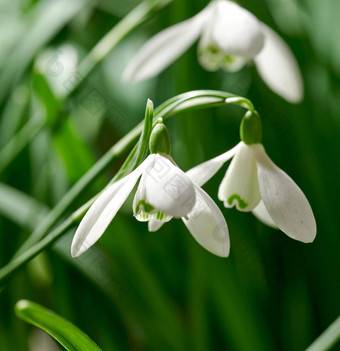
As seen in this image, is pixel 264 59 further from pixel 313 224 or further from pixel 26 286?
pixel 26 286

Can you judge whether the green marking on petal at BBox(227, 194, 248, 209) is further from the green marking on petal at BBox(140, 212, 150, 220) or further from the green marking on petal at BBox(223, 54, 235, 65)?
the green marking on petal at BBox(223, 54, 235, 65)

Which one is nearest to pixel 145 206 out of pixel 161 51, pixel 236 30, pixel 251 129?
pixel 251 129

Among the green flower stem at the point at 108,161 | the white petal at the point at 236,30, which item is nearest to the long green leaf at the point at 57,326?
the green flower stem at the point at 108,161

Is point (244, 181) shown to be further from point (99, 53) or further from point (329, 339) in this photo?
point (99, 53)

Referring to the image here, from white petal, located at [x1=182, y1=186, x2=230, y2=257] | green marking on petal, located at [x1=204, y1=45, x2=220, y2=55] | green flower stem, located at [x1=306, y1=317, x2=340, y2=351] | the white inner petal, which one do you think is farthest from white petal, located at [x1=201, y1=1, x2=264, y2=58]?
green flower stem, located at [x1=306, y1=317, x2=340, y2=351]

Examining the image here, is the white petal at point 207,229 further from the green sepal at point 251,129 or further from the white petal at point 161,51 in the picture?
the white petal at point 161,51

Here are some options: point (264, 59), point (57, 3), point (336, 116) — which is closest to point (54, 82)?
point (57, 3)
